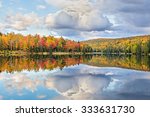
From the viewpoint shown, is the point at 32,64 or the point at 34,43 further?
the point at 34,43

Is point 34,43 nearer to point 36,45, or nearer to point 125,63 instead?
point 36,45

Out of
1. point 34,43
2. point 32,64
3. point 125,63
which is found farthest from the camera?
point 34,43

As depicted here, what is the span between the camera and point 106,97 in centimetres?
941

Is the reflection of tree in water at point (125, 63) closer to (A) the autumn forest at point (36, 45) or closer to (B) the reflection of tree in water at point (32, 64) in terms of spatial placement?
(B) the reflection of tree in water at point (32, 64)

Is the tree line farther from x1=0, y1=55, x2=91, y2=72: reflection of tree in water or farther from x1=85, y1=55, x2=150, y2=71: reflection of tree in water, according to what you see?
x1=0, y1=55, x2=91, y2=72: reflection of tree in water

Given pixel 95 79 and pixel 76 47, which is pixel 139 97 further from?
pixel 76 47

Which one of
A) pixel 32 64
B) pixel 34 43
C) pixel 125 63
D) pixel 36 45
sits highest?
pixel 34 43

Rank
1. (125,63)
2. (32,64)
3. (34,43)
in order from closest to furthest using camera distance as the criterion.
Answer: (32,64) → (125,63) → (34,43)

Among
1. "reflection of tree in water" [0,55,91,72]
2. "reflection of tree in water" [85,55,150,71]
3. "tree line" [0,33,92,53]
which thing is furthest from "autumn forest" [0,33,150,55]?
"reflection of tree in water" [0,55,91,72]

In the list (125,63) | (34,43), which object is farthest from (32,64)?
(34,43)

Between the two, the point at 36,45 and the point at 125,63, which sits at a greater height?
the point at 36,45

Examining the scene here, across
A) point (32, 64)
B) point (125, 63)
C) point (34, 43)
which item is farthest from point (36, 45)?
point (32, 64)

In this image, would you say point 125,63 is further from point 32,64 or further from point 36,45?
point 36,45

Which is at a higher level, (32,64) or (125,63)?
(32,64)
